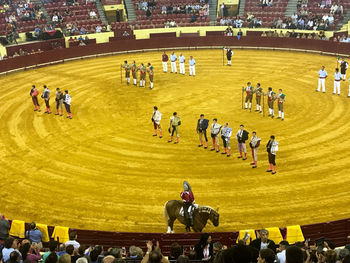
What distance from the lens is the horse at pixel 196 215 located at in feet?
42.7

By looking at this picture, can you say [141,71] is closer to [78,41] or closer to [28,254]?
[78,41]

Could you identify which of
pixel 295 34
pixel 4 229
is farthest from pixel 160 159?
pixel 295 34

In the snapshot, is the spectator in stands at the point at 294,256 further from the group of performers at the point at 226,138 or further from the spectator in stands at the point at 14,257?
the group of performers at the point at 226,138

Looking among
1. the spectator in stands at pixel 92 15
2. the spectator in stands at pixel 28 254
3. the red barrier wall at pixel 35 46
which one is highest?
the spectator in stands at pixel 92 15

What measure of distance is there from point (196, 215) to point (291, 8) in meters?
40.1

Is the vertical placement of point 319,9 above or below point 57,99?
above

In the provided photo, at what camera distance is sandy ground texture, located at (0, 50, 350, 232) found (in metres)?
15.5

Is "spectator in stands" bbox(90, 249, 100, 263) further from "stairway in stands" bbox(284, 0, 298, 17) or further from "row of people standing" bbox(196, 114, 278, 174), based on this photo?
"stairway in stands" bbox(284, 0, 298, 17)

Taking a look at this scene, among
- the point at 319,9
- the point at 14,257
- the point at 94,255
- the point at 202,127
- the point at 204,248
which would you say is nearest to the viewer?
the point at 14,257

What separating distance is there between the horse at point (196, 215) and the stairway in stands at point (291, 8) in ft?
127

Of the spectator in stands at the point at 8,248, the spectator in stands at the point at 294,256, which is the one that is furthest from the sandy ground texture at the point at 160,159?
the spectator in stands at the point at 294,256

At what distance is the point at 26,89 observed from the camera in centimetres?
3142

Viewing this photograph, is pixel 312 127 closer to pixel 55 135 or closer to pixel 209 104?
pixel 209 104

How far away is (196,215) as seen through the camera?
13.3m
